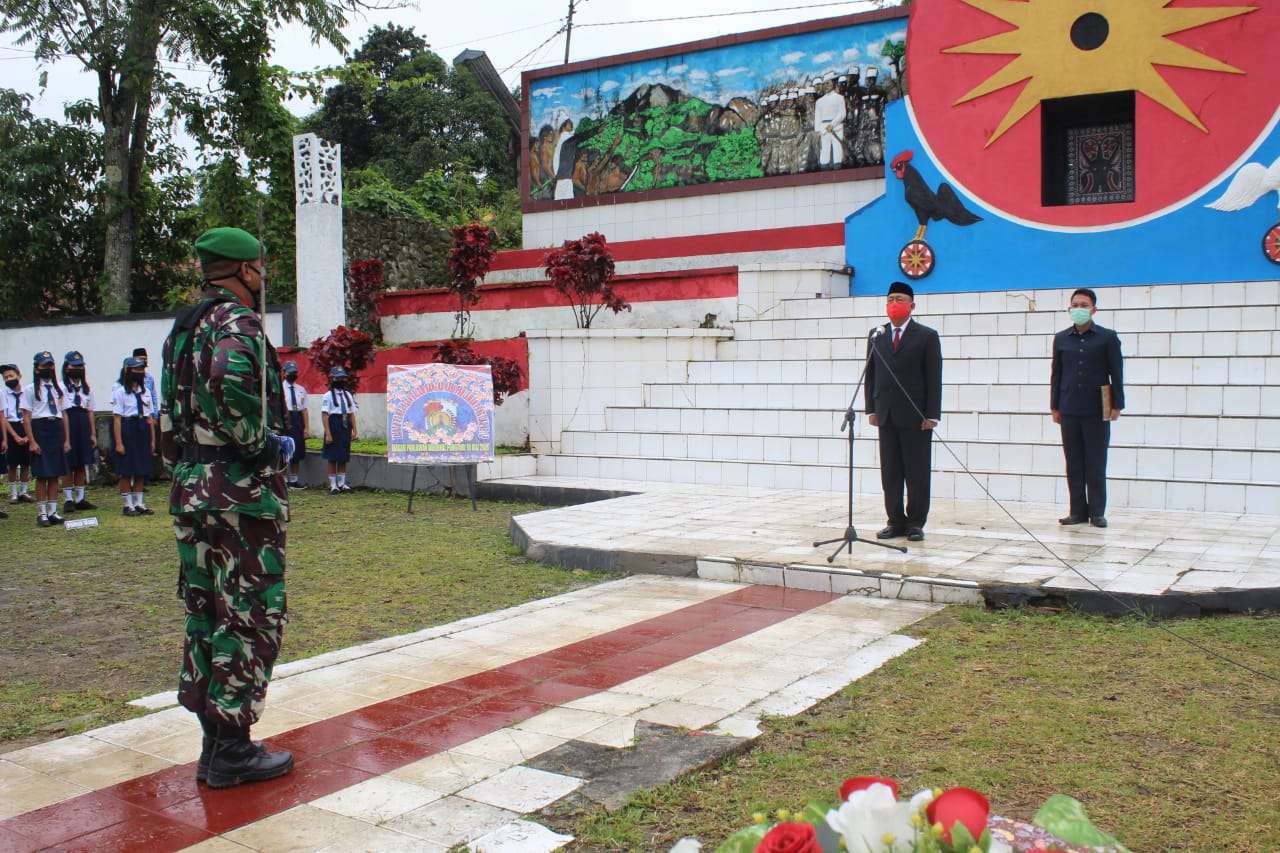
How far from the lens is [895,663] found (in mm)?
5082

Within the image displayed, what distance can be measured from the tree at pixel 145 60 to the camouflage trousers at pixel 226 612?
18777mm

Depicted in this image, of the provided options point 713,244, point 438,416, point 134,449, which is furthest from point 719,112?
point 134,449

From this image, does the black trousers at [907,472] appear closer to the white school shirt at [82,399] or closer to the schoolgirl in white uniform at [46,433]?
the schoolgirl in white uniform at [46,433]

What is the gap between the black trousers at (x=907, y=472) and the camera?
779 centimetres

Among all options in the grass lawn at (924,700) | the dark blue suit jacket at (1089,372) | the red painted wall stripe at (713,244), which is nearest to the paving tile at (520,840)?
the grass lawn at (924,700)

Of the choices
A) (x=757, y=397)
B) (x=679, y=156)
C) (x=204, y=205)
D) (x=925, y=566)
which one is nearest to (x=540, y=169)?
(x=679, y=156)

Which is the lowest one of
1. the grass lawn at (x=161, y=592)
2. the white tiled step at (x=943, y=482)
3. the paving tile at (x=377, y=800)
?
the grass lawn at (x=161, y=592)

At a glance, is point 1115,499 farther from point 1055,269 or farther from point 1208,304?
point 1055,269

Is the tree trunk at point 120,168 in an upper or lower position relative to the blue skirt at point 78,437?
upper

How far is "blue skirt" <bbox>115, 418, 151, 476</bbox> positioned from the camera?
11.5m

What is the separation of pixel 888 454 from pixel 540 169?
13.0 m

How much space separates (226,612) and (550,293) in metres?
12.7

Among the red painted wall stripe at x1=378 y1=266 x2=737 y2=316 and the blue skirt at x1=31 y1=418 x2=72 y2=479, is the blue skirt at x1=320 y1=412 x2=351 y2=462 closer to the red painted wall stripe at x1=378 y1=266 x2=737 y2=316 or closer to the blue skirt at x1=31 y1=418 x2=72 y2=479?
the blue skirt at x1=31 y1=418 x2=72 y2=479

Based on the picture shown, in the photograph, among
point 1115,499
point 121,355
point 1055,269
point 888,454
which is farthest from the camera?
point 121,355
